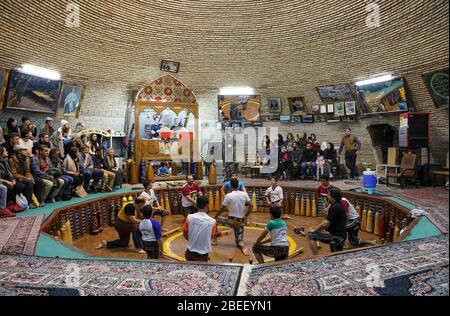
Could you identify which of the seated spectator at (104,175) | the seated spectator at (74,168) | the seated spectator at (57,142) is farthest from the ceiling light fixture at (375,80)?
the seated spectator at (57,142)

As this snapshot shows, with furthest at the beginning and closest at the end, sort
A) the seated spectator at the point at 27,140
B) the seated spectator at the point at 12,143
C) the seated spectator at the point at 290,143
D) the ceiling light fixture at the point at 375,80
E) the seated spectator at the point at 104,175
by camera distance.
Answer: the seated spectator at the point at 290,143 < the ceiling light fixture at the point at 375,80 < the seated spectator at the point at 104,175 < the seated spectator at the point at 27,140 < the seated spectator at the point at 12,143

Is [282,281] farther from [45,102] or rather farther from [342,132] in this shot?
[342,132]

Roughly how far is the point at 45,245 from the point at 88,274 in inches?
66.4

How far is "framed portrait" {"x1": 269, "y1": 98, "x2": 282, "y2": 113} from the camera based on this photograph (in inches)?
496

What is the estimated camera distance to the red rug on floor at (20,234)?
3.78m

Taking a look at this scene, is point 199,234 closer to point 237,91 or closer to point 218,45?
point 218,45

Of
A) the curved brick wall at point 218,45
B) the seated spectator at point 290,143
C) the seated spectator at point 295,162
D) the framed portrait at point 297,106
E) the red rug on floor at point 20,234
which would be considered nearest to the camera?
the red rug on floor at point 20,234

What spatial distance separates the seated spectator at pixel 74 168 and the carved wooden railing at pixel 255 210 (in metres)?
0.64

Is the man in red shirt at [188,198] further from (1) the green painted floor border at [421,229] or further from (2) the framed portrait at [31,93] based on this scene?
(2) the framed portrait at [31,93]

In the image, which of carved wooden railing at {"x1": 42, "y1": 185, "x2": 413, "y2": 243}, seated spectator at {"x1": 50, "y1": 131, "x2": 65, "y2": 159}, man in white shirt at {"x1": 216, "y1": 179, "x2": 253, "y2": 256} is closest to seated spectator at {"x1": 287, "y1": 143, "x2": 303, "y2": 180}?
carved wooden railing at {"x1": 42, "y1": 185, "x2": 413, "y2": 243}

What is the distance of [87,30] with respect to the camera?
9234mm

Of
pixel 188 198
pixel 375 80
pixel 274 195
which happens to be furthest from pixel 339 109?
pixel 188 198

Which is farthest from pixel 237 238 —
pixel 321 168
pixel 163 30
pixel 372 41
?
pixel 163 30

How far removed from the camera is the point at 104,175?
8.44 m
